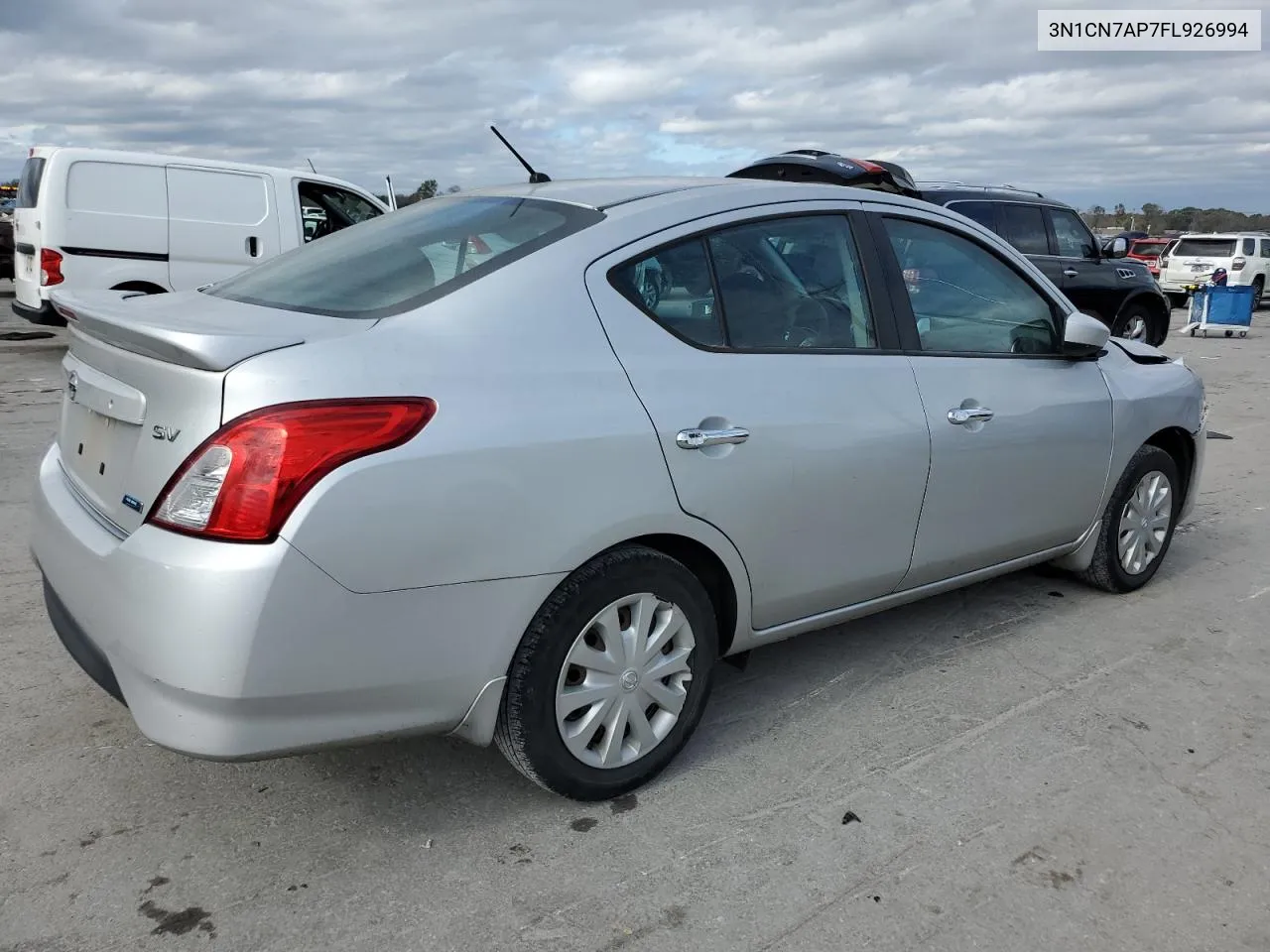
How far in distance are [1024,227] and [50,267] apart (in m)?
9.23

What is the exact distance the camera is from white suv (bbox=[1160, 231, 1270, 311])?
22.5m

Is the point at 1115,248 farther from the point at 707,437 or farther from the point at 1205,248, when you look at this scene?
the point at 1205,248

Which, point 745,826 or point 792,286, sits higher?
point 792,286

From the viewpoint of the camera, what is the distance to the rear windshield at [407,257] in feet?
8.86

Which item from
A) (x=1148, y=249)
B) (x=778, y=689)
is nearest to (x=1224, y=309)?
→ (x=1148, y=249)

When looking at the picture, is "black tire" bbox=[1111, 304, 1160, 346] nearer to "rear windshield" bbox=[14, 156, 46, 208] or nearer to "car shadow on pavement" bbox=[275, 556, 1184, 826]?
"car shadow on pavement" bbox=[275, 556, 1184, 826]

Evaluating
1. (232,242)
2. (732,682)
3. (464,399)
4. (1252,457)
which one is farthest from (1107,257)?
(464,399)

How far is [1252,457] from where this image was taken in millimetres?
7633

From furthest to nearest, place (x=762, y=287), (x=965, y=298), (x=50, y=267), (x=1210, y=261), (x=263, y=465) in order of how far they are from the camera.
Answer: (x=1210, y=261) → (x=50, y=267) → (x=965, y=298) → (x=762, y=287) → (x=263, y=465)

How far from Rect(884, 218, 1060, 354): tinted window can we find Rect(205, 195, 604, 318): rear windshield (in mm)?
1219

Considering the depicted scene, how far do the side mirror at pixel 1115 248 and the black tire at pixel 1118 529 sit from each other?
764cm

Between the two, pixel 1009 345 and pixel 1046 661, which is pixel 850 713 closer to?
pixel 1046 661

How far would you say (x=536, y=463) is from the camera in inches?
97.1

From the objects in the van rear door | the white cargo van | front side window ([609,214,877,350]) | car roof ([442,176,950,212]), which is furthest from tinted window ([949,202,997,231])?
front side window ([609,214,877,350])
